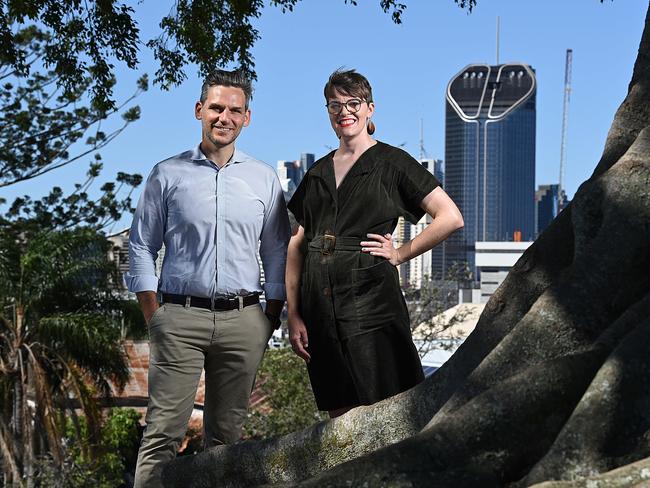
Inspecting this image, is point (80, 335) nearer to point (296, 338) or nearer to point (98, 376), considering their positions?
point (98, 376)

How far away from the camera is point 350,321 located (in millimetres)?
4582

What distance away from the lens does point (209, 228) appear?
4.70 metres

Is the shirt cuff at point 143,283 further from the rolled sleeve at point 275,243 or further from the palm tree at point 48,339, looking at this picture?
the palm tree at point 48,339

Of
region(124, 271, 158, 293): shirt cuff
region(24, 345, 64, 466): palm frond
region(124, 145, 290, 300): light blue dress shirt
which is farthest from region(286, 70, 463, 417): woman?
region(24, 345, 64, 466): palm frond

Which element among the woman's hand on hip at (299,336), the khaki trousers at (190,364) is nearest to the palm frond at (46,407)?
the khaki trousers at (190,364)

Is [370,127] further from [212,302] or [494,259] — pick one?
[494,259]

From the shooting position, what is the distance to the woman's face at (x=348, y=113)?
460 centimetres

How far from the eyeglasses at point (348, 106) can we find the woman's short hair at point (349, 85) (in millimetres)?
25

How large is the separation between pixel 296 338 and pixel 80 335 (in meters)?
18.7

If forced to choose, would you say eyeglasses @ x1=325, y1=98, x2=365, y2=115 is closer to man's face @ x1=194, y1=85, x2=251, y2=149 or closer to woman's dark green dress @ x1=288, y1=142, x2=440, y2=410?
woman's dark green dress @ x1=288, y1=142, x2=440, y2=410

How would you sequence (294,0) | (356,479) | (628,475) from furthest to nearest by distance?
1. (294,0)
2. (356,479)
3. (628,475)

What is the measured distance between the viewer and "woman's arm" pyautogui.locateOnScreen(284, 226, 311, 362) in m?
4.69

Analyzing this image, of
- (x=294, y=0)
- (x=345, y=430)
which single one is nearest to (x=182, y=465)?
(x=345, y=430)

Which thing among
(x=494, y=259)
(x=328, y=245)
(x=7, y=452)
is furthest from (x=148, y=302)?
(x=494, y=259)
